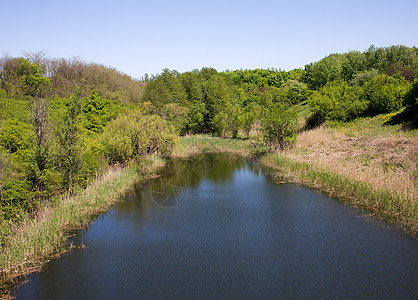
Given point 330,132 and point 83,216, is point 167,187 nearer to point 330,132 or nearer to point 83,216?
point 83,216

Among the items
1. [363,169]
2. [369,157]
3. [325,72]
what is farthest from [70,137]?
[325,72]

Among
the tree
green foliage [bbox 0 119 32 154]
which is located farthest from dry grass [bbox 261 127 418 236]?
green foliage [bbox 0 119 32 154]

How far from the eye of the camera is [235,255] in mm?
11703

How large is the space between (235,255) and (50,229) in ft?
23.3

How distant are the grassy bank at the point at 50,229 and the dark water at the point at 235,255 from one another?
22.0 inches

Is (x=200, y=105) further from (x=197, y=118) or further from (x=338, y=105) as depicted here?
(x=338, y=105)

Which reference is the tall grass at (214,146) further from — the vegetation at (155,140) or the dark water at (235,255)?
the dark water at (235,255)

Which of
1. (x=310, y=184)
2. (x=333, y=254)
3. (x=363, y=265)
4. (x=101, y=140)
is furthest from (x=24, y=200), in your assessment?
(x=310, y=184)

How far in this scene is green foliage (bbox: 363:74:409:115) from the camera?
2906 cm

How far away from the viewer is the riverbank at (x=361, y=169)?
14.3 m

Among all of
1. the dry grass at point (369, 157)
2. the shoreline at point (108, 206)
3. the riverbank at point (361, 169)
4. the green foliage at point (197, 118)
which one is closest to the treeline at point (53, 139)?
the shoreline at point (108, 206)

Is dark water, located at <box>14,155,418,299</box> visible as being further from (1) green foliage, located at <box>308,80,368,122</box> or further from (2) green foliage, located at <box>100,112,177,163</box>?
(1) green foliage, located at <box>308,80,368,122</box>

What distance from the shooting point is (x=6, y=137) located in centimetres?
1702

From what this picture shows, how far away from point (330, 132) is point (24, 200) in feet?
83.0
